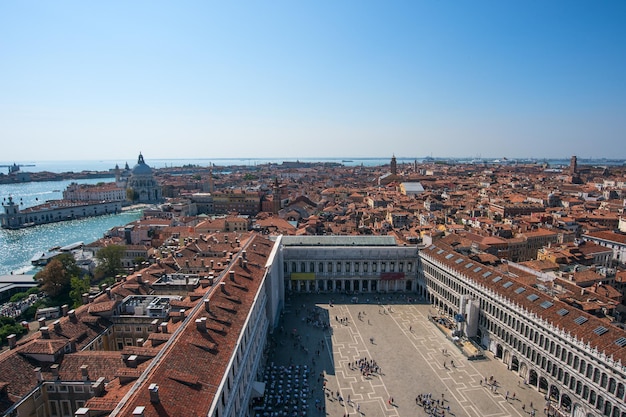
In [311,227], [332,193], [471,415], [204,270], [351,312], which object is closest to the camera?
[471,415]

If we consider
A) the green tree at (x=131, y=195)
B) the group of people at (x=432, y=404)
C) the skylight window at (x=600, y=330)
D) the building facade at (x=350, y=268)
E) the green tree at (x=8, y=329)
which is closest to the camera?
the skylight window at (x=600, y=330)

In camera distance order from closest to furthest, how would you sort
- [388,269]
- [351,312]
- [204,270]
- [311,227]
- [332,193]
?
[204,270], [351,312], [388,269], [311,227], [332,193]

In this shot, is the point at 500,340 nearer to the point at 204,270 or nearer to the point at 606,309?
the point at 606,309

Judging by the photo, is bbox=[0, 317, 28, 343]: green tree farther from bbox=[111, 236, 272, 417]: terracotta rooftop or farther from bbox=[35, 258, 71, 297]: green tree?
Answer: bbox=[111, 236, 272, 417]: terracotta rooftop

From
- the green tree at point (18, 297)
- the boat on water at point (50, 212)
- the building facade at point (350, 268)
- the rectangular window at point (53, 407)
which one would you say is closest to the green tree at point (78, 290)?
the green tree at point (18, 297)

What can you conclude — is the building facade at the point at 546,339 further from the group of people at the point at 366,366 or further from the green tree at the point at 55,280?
the green tree at the point at 55,280

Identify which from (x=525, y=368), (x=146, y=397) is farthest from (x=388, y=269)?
(x=146, y=397)

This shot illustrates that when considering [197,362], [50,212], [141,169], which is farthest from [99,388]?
[141,169]

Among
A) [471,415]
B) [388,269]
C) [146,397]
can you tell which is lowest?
[471,415]
